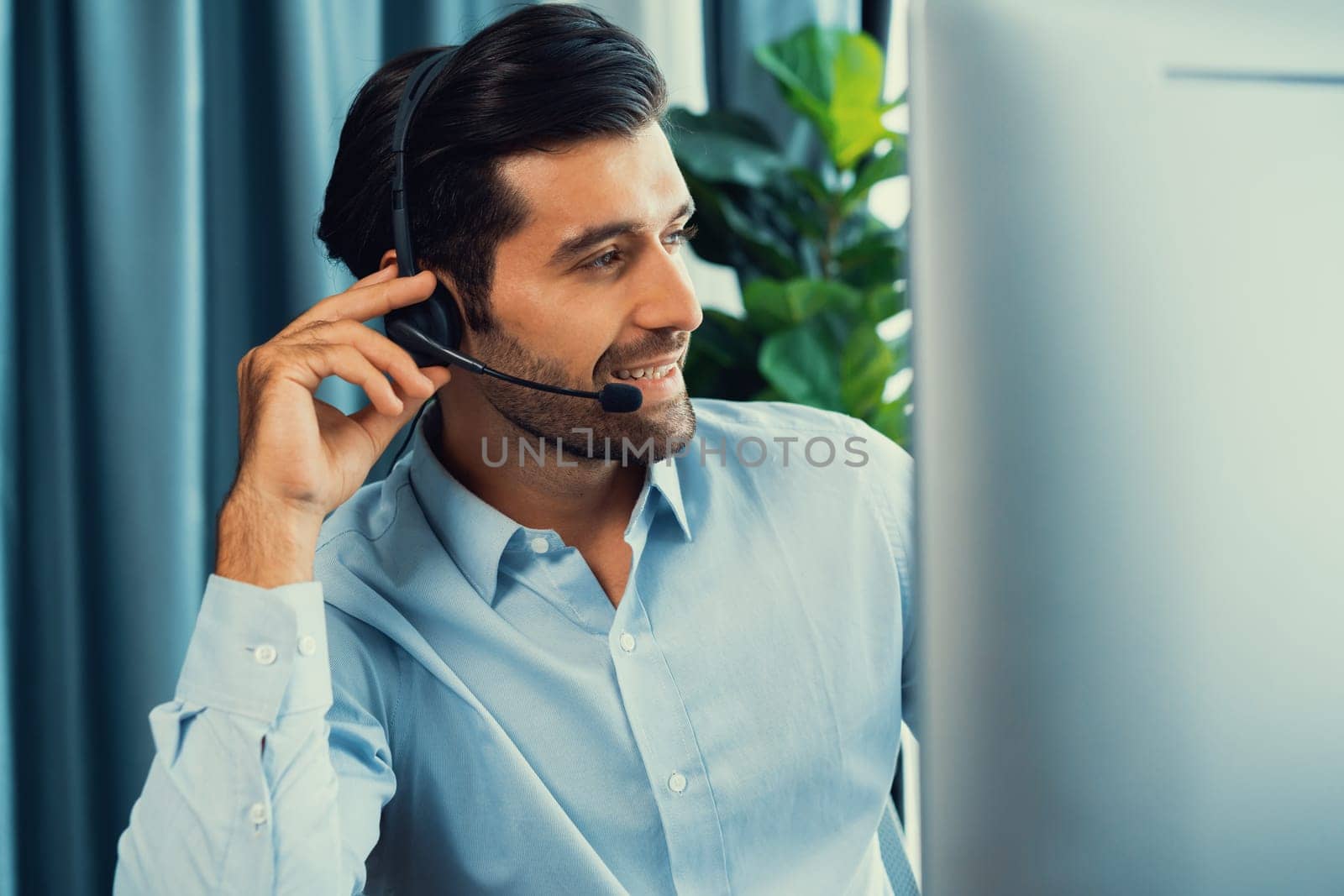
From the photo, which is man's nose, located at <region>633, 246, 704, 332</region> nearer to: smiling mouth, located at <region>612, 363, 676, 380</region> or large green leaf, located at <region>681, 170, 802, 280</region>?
smiling mouth, located at <region>612, 363, 676, 380</region>

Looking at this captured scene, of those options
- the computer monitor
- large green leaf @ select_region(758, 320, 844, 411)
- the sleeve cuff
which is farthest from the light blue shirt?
large green leaf @ select_region(758, 320, 844, 411)

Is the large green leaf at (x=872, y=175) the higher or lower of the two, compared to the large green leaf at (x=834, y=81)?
lower

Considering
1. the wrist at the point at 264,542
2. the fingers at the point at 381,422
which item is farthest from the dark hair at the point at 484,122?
the wrist at the point at 264,542

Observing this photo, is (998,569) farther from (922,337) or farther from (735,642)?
(735,642)

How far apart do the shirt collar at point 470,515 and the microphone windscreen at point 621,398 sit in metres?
0.08

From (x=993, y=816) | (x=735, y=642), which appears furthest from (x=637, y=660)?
(x=993, y=816)

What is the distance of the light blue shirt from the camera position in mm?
782

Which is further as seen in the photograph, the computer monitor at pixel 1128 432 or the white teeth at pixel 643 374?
the white teeth at pixel 643 374

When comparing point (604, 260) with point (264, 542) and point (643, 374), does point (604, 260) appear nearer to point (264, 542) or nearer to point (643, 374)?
point (643, 374)

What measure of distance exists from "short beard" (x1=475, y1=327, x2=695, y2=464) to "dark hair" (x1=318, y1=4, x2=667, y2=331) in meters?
0.05

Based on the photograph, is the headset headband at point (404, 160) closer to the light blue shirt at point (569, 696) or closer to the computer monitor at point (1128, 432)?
the light blue shirt at point (569, 696)

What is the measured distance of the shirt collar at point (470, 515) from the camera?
0.96 metres

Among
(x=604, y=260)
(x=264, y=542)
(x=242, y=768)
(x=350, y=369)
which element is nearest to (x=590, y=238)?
(x=604, y=260)

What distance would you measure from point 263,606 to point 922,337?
571mm
